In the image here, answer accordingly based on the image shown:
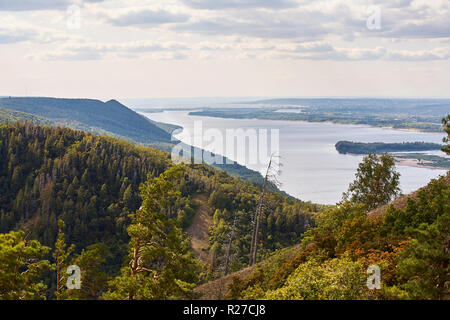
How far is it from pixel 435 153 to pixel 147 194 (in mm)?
129083

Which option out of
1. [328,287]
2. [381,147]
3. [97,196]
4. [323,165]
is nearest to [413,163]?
[323,165]

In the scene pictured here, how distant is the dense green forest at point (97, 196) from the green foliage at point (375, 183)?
23.0 meters

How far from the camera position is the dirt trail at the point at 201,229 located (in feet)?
233

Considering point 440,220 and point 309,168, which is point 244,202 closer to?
point 309,168

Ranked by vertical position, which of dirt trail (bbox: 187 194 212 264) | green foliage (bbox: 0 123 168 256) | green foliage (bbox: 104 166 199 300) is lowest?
dirt trail (bbox: 187 194 212 264)

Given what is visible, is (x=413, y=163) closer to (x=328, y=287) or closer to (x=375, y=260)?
(x=375, y=260)

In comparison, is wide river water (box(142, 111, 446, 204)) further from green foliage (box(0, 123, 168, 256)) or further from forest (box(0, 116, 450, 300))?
green foliage (box(0, 123, 168, 256))

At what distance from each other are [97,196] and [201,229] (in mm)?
22516

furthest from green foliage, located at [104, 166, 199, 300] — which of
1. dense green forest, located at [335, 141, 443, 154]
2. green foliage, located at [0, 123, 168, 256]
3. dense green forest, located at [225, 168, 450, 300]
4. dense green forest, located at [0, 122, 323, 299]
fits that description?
dense green forest, located at [335, 141, 443, 154]

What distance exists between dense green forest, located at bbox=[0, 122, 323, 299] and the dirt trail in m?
1.31

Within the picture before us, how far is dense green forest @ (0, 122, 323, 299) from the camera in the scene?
232 feet
